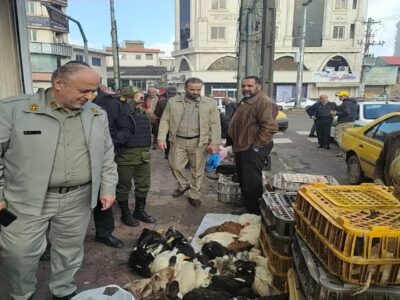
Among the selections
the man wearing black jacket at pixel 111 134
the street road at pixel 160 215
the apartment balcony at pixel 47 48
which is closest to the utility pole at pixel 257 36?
the street road at pixel 160 215

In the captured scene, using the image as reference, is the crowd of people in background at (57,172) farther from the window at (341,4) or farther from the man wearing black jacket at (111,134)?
the window at (341,4)

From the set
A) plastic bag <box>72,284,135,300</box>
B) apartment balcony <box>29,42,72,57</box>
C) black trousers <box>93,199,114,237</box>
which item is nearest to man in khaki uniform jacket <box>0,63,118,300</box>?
plastic bag <box>72,284,135,300</box>

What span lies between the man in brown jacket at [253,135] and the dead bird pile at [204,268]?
2.94 feet

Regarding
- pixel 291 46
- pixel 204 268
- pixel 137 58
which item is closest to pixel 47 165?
pixel 204 268

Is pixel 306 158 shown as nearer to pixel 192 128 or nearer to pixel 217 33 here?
pixel 192 128

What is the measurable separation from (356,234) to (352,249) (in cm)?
8

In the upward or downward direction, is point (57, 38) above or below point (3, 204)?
above

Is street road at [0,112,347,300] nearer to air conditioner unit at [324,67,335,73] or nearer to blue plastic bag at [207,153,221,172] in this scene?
blue plastic bag at [207,153,221,172]

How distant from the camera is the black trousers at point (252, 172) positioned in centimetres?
470

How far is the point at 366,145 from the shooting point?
651 cm

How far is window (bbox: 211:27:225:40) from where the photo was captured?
160 ft

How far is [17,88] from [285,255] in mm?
3929

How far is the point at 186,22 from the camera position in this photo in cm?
5250

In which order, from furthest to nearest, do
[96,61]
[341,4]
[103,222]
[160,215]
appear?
[96,61]
[341,4]
[160,215]
[103,222]
